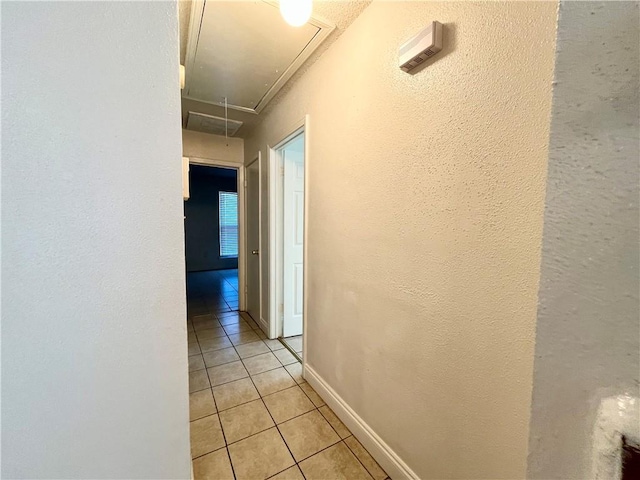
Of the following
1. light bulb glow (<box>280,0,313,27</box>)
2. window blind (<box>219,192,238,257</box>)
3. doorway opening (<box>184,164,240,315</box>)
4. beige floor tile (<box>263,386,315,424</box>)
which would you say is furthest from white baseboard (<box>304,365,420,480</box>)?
window blind (<box>219,192,238,257</box>)

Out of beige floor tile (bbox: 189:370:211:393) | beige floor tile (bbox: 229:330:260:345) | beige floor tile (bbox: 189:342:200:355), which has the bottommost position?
beige floor tile (bbox: 189:370:211:393)

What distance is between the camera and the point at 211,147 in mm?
3314

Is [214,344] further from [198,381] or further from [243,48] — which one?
[243,48]

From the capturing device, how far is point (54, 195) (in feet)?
2.30

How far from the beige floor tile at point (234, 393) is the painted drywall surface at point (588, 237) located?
196cm

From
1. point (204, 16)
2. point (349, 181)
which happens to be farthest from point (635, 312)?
point (204, 16)

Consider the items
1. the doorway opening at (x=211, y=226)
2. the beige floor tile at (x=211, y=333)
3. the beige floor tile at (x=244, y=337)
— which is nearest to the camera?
the beige floor tile at (x=244, y=337)

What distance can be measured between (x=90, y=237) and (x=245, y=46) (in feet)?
4.96

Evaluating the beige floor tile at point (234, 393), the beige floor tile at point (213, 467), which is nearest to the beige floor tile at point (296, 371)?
the beige floor tile at point (234, 393)

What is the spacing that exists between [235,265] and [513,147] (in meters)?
7.38

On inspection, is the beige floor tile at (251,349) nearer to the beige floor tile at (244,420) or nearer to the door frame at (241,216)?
the beige floor tile at (244,420)

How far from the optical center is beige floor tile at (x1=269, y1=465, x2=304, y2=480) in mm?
1343

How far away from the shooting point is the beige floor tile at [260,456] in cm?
138

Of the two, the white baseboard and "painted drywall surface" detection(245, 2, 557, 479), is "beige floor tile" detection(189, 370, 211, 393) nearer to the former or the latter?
the white baseboard
